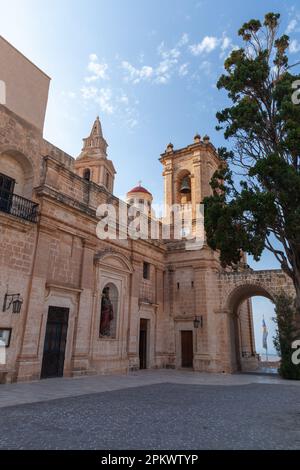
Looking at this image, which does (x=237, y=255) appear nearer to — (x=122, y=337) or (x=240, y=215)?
(x=240, y=215)

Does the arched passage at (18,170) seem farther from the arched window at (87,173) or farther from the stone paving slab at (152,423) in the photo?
the arched window at (87,173)

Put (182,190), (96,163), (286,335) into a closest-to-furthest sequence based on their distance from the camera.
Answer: (286,335) → (182,190) → (96,163)

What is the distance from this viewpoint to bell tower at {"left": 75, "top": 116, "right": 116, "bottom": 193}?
81.2 ft

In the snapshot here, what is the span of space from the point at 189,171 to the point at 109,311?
1130 centimetres

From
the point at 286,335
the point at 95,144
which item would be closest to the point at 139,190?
the point at 95,144

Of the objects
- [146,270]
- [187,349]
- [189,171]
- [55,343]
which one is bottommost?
[187,349]

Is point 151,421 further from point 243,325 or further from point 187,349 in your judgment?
point 243,325

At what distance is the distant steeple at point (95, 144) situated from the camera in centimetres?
2544

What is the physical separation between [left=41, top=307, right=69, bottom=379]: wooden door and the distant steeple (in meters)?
15.3

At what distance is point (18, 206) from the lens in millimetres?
11828

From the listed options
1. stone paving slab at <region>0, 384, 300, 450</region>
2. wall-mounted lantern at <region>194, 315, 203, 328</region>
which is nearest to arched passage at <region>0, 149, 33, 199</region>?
stone paving slab at <region>0, 384, 300, 450</region>

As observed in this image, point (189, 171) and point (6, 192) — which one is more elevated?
point (189, 171)

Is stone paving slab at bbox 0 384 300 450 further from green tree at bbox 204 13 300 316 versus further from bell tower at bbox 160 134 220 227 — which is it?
bell tower at bbox 160 134 220 227
